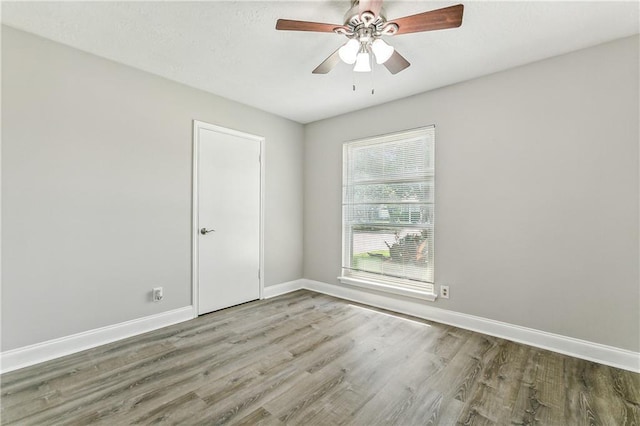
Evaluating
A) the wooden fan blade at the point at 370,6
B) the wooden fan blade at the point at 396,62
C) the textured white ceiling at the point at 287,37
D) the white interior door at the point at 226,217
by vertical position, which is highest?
the textured white ceiling at the point at 287,37

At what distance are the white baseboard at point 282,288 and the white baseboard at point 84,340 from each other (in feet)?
3.57

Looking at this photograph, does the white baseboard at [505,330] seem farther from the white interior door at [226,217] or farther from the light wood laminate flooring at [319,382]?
the white interior door at [226,217]

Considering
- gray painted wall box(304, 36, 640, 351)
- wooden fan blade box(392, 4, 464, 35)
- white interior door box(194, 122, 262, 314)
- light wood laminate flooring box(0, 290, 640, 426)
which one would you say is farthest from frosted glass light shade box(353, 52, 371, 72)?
light wood laminate flooring box(0, 290, 640, 426)

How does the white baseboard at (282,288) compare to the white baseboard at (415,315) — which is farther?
the white baseboard at (282,288)

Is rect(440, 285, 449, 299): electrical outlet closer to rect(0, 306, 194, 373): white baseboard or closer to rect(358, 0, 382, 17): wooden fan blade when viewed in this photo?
rect(358, 0, 382, 17): wooden fan blade

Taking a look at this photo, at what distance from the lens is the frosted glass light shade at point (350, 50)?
76.5 inches

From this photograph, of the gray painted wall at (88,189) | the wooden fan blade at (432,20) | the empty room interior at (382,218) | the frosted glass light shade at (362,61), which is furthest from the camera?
the gray painted wall at (88,189)

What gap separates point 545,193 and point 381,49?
1918 mm

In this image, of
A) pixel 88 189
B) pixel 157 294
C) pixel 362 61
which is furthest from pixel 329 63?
pixel 157 294

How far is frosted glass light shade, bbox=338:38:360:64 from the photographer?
194 cm

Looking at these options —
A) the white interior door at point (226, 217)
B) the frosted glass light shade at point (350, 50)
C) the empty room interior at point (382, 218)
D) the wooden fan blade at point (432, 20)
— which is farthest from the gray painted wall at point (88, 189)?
the wooden fan blade at point (432, 20)

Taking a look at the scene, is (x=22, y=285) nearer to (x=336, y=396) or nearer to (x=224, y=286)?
(x=224, y=286)

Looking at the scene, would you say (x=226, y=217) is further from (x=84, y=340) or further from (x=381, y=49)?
(x=381, y=49)

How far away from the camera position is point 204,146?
10.8 ft
